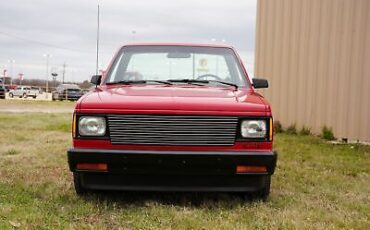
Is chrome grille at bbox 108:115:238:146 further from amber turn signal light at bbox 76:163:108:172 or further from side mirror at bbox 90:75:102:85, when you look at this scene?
side mirror at bbox 90:75:102:85

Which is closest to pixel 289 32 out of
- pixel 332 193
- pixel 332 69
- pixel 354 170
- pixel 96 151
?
pixel 332 69

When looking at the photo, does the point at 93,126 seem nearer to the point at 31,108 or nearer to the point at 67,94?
the point at 31,108

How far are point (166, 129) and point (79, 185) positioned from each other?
1046 millimetres

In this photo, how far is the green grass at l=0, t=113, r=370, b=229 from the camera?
4.10m

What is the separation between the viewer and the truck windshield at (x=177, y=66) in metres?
5.52

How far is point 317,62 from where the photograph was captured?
10492mm

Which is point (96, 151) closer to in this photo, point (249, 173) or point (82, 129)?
point (82, 129)

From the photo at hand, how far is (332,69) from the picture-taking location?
1018 centimetres

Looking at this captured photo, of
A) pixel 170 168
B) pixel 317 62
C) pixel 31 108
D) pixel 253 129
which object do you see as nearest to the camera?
pixel 170 168

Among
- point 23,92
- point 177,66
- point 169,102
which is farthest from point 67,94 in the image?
point 169,102

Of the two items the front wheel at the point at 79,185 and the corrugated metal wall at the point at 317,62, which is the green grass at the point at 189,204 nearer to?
the front wheel at the point at 79,185

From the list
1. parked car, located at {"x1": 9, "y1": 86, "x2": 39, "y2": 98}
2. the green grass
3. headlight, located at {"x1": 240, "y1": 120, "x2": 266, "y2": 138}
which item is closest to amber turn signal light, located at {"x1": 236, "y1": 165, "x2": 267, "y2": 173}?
headlight, located at {"x1": 240, "y1": 120, "x2": 266, "y2": 138}

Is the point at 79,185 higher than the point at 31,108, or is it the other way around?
the point at 79,185

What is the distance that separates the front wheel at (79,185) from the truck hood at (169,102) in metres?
0.68
